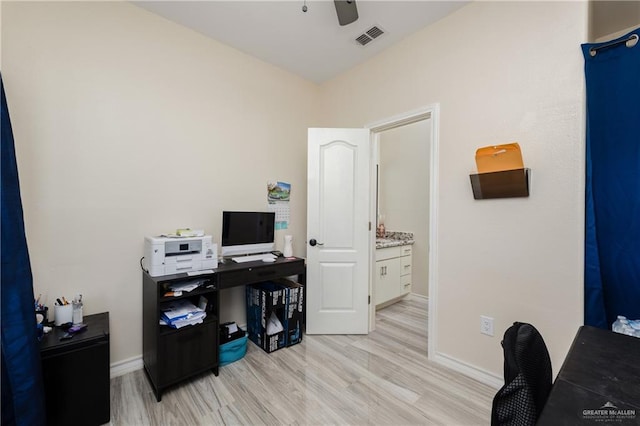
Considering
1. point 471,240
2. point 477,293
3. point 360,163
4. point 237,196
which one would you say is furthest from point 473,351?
point 237,196

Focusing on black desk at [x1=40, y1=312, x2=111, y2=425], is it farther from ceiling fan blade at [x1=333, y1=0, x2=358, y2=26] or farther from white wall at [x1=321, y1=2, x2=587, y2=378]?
ceiling fan blade at [x1=333, y1=0, x2=358, y2=26]

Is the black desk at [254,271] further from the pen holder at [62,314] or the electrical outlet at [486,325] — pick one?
the electrical outlet at [486,325]

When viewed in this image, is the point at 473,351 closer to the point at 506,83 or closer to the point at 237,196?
the point at 506,83

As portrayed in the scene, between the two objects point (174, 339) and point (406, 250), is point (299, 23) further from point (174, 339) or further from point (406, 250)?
point (406, 250)

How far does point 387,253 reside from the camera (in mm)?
3545

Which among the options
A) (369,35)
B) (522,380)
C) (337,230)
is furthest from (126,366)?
(369,35)

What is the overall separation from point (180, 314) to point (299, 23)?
2.56 m

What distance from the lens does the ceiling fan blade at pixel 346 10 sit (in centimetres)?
193

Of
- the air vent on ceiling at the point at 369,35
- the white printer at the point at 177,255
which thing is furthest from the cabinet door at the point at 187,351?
the air vent on ceiling at the point at 369,35

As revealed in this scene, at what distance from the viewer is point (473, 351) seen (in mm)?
2125

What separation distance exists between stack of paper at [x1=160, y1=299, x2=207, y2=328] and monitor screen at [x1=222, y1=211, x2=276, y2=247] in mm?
600

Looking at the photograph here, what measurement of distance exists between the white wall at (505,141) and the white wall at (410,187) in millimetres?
1511

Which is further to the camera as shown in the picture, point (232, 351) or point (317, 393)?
point (232, 351)

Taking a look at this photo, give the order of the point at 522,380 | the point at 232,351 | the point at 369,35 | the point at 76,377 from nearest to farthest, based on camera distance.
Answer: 1. the point at 522,380
2. the point at 76,377
3. the point at 232,351
4. the point at 369,35
